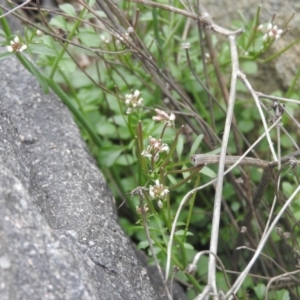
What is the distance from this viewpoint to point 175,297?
67.1 inches

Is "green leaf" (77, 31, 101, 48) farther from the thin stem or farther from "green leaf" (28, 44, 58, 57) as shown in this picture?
the thin stem

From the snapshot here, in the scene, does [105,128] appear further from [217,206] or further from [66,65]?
[217,206]

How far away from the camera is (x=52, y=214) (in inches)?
52.4

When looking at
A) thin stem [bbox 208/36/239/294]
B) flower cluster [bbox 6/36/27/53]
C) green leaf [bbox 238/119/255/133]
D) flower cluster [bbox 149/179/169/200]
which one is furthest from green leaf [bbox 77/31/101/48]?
green leaf [bbox 238/119/255/133]

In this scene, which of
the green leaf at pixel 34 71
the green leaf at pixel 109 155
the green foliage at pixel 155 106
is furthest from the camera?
the green leaf at pixel 109 155

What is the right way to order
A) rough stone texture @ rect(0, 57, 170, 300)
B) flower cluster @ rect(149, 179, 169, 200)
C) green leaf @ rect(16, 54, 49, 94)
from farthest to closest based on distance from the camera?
green leaf @ rect(16, 54, 49, 94), flower cluster @ rect(149, 179, 169, 200), rough stone texture @ rect(0, 57, 170, 300)

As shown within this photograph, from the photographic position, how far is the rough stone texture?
986 millimetres

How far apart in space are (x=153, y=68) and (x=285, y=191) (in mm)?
493

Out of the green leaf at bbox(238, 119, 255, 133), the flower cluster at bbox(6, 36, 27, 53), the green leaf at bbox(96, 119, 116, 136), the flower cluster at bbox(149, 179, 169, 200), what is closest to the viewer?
the flower cluster at bbox(149, 179, 169, 200)

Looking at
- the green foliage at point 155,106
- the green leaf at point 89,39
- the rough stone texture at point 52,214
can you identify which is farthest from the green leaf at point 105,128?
the green leaf at point 89,39

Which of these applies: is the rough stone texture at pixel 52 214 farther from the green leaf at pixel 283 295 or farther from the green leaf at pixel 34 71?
the green leaf at pixel 283 295

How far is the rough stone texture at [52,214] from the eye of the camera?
99 cm

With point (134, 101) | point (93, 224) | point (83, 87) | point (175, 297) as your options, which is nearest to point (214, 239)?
point (93, 224)

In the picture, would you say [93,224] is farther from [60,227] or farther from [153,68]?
[153,68]
